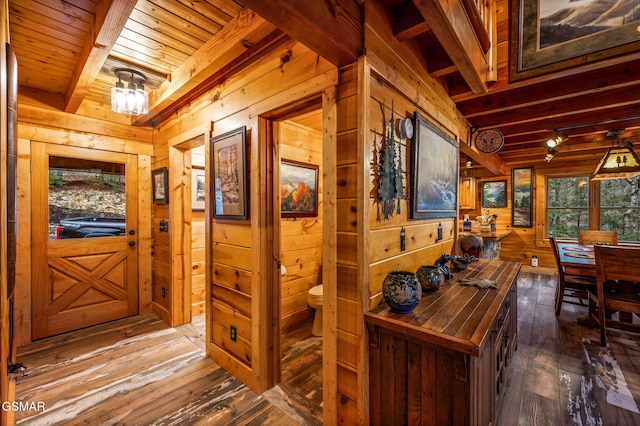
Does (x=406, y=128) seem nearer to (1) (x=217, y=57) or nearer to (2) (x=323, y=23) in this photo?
(2) (x=323, y=23)

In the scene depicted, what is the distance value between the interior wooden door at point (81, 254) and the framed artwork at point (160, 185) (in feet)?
0.80

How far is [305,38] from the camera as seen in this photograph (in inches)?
48.3

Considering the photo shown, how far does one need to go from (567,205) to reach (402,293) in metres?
6.53

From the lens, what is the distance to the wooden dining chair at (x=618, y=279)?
2304 mm

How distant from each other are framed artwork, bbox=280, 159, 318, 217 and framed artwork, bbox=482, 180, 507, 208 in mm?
5225

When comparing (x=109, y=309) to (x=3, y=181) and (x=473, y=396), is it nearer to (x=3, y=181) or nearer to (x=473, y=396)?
(x=3, y=181)

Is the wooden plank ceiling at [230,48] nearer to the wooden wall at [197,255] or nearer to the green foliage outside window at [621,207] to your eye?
the wooden wall at [197,255]

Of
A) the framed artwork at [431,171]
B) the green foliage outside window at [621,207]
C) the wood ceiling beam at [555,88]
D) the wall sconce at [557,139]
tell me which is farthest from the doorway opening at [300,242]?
the green foliage outside window at [621,207]

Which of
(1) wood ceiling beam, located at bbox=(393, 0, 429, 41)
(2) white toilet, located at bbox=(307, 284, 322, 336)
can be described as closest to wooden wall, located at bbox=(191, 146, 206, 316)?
(2) white toilet, located at bbox=(307, 284, 322, 336)

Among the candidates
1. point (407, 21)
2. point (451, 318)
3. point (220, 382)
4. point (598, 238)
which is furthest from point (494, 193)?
point (220, 382)

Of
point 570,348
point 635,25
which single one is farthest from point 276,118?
point 570,348

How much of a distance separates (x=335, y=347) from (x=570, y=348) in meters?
2.60

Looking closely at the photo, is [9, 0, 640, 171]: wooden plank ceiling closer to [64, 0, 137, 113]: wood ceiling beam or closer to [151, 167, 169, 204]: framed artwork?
[64, 0, 137, 113]: wood ceiling beam

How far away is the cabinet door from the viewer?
242 inches
